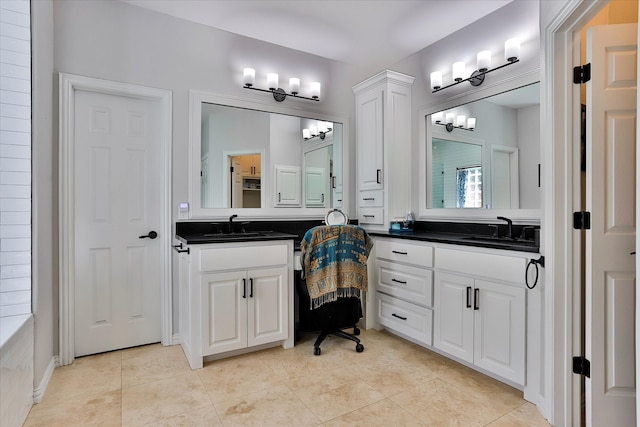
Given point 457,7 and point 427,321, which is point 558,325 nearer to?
point 427,321

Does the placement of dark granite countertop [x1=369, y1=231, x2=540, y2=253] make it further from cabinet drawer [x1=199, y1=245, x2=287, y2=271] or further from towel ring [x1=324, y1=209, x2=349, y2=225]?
cabinet drawer [x1=199, y1=245, x2=287, y2=271]

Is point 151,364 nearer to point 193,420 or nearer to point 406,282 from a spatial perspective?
point 193,420

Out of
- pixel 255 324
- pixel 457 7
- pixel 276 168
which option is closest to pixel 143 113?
pixel 276 168

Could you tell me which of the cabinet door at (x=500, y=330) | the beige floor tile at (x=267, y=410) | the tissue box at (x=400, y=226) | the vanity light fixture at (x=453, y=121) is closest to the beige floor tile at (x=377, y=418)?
the beige floor tile at (x=267, y=410)

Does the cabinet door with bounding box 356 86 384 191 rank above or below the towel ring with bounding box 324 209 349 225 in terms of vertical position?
above

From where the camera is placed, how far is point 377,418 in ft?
5.58

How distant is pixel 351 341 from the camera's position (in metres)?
2.73

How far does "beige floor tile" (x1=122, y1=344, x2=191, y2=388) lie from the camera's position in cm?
214

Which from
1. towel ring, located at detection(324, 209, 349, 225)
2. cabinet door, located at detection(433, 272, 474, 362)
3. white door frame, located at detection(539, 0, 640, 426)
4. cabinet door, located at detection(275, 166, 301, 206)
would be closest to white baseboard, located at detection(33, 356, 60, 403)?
cabinet door, located at detection(275, 166, 301, 206)

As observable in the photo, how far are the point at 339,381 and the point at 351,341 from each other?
2.17ft

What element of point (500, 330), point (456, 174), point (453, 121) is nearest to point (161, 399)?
point (500, 330)

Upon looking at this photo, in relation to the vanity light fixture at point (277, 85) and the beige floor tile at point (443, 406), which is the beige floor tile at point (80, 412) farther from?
the vanity light fixture at point (277, 85)

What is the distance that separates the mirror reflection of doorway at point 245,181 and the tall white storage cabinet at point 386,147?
1081 mm

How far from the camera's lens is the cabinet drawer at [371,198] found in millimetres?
3197
